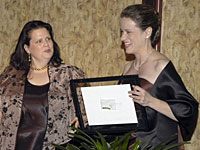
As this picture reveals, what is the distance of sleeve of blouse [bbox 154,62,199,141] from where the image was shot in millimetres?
2375

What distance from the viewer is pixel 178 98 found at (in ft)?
7.84

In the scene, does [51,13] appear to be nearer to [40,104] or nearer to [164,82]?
[40,104]

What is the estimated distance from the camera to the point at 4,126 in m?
3.05

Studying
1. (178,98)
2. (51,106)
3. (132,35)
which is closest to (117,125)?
(178,98)

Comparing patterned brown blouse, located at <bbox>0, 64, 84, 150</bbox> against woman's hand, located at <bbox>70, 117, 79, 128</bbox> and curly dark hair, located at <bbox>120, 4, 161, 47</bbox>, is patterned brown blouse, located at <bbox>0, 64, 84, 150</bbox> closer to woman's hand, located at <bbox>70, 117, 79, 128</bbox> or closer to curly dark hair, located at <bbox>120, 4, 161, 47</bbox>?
woman's hand, located at <bbox>70, 117, 79, 128</bbox>

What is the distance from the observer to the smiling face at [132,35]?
253 cm

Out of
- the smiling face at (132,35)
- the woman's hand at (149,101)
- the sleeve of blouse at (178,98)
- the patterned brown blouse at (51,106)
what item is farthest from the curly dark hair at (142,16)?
the patterned brown blouse at (51,106)

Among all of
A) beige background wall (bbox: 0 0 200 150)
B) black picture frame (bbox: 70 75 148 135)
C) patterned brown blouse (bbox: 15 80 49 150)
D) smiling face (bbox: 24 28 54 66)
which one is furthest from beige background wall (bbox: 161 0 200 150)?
black picture frame (bbox: 70 75 148 135)

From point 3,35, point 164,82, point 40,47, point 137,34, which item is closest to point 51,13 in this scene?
point 3,35

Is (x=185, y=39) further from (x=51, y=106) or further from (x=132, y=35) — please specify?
(x=51, y=106)

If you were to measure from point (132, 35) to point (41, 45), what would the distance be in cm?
82

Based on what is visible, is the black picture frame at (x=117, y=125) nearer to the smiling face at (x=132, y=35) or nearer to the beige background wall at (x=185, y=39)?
the smiling face at (x=132, y=35)

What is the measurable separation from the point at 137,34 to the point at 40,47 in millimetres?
858

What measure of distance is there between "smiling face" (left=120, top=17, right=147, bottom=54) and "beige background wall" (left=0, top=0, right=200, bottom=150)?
0.89 metres
